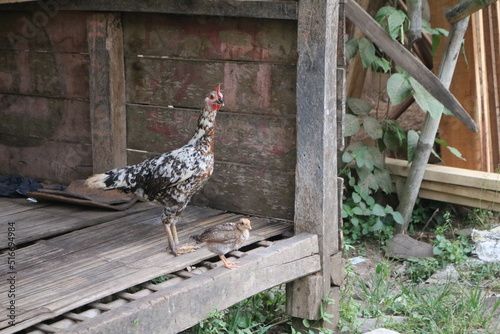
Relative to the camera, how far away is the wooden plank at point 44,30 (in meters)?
5.50

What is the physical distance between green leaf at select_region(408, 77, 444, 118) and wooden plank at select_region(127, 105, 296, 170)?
1.85 m

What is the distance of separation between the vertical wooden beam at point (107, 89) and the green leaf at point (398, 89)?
7.45ft

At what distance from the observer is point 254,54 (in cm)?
481

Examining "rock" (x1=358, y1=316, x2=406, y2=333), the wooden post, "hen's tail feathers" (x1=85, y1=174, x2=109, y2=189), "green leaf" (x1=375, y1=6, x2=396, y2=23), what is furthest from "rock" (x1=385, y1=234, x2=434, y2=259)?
"hen's tail feathers" (x1=85, y1=174, x2=109, y2=189)

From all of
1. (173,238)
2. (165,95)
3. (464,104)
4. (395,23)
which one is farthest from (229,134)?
(464,104)

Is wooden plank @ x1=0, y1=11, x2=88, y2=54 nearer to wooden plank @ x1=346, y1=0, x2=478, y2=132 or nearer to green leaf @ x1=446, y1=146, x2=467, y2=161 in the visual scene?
wooden plank @ x1=346, y1=0, x2=478, y2=132

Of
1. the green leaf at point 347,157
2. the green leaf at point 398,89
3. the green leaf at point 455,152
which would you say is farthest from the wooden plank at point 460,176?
the green leaf at point 398,89

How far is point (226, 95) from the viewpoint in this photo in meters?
4.98

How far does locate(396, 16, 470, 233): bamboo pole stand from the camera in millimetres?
6402

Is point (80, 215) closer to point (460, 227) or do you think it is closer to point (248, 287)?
point (248, 287)

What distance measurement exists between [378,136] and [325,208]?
233 cm

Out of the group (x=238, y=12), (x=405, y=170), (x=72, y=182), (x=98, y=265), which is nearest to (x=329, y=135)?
(x=238, y=12)

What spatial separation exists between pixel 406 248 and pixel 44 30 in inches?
136

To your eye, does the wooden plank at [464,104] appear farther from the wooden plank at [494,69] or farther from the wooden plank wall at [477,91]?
the wooden plank at [494,69]
